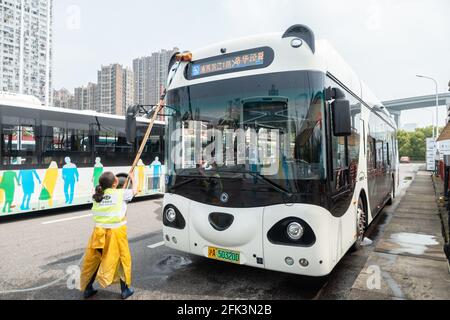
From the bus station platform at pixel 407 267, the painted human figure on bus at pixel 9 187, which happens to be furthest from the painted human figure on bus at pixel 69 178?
the bus station platform at pixel 407 267

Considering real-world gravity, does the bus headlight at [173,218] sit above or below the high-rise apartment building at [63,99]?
below

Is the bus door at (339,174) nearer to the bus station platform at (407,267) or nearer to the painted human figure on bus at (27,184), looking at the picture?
the bus station platform at (407,267)

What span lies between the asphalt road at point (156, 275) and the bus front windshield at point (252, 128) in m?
1.44

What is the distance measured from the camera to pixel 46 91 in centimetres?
4291

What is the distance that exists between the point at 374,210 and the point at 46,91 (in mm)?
45808

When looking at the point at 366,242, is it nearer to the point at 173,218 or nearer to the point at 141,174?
the point at 173,218

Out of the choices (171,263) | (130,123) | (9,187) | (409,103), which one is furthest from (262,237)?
(409,103)

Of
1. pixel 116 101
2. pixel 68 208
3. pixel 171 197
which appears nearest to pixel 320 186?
pixel 171 197

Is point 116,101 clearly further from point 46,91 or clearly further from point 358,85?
point 358,85

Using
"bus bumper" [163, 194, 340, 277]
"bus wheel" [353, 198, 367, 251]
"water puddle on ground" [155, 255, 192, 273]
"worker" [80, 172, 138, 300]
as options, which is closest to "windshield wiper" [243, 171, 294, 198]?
"bus bumper" [163, 194, 340, 277]

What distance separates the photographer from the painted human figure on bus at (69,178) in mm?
9531

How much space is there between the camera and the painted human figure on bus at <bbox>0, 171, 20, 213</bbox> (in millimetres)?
8070

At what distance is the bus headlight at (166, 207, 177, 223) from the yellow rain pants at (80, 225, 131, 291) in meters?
0.83

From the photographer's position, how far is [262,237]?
3.75 meters
